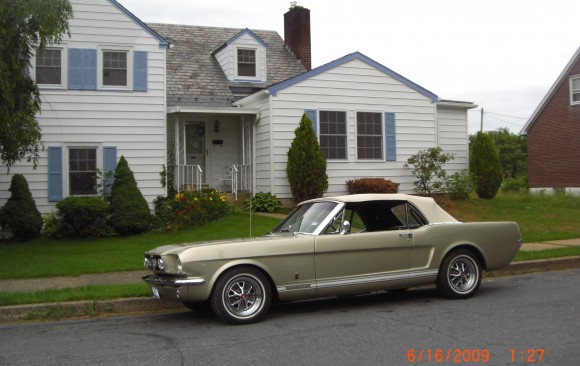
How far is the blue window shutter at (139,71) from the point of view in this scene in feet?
58.7

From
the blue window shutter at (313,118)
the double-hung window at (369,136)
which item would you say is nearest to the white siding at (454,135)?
the double-hung window at (369,136)

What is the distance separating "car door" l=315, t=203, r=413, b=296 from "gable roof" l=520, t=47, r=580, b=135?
2506 cm

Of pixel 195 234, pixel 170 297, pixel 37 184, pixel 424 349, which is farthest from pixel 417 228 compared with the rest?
pixel 37 184

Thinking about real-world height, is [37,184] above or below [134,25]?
below

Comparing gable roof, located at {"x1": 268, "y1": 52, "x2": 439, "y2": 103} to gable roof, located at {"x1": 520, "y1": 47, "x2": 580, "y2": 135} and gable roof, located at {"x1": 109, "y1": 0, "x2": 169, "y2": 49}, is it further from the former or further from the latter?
gable roof, located at {"x1": 520, "y1": 47, "x2": 580, "y2": 135}

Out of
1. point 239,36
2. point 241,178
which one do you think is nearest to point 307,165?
point 241,178

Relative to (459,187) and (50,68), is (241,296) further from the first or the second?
(459,187)

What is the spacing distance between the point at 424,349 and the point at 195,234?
10078 mm

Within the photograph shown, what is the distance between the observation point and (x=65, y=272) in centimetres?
1100

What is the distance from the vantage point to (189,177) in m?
19.7

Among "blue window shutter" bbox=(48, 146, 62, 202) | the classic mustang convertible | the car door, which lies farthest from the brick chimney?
the car door

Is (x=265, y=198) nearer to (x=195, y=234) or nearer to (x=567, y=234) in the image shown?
(x=195, y=234)

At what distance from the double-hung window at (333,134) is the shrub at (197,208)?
369cm
